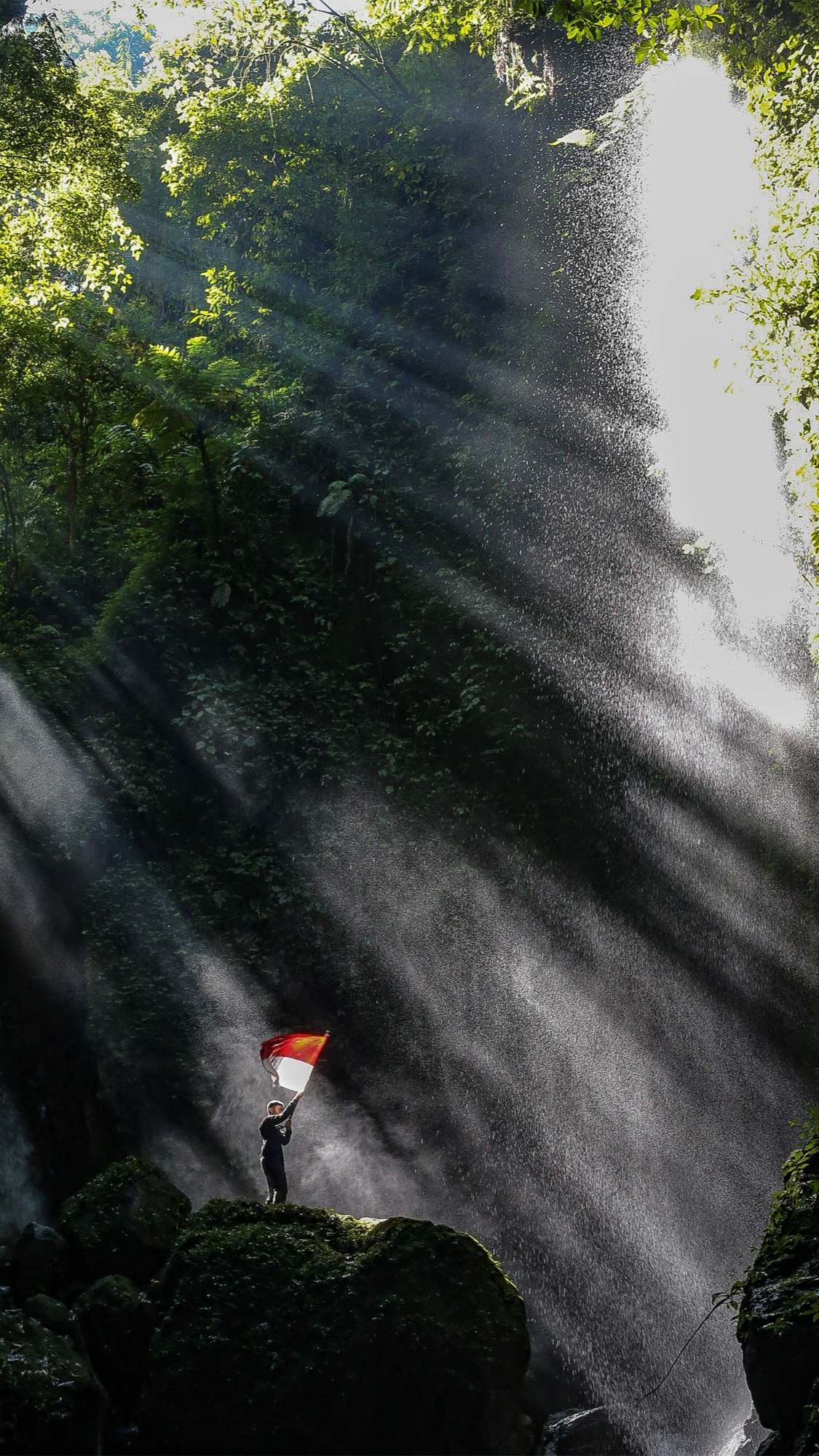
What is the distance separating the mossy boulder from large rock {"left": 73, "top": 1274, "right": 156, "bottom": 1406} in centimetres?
407

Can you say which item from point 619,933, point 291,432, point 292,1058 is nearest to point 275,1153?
point 292,1058

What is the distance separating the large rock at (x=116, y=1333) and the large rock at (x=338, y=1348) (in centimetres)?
39

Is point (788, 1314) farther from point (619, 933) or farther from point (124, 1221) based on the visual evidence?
point (619, 933)

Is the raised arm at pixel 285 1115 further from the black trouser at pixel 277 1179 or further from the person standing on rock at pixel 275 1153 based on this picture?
the black trouser at pixel 277 1179

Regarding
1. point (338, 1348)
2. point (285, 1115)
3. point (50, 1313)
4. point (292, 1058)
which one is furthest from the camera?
point (292, 1058)

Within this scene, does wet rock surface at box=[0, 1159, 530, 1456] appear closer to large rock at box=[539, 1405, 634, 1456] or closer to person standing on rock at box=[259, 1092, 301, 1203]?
large rock at box=[539, 1405, 634, 1456]

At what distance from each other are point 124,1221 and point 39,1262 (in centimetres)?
68

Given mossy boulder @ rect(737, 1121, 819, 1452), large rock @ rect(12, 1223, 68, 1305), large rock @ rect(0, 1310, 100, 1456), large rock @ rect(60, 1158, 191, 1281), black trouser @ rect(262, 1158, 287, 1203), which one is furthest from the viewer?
black trouser @ rect(262, 1158, 287, 1203)

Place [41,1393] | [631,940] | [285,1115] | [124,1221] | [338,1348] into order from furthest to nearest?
[631,940] → [285,1115] → [124,1221] → [338,1348] → [41,1393]

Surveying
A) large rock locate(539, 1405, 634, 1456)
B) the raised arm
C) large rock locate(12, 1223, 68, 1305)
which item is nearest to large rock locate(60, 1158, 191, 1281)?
large rock locate(12, 1223, 68, 1305)

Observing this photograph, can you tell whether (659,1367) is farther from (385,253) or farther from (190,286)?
(190,286)

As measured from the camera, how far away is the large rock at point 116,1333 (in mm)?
7074

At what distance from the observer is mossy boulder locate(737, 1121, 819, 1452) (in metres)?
5.46

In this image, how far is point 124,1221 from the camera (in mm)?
8086
